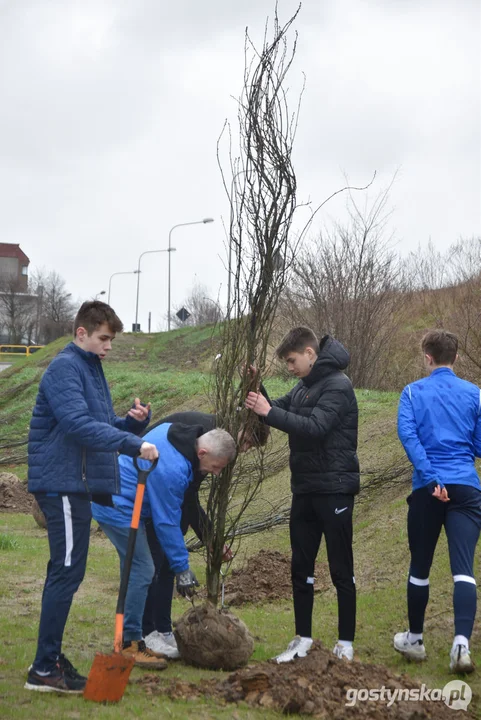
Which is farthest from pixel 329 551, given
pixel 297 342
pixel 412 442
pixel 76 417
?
pixel 76 417

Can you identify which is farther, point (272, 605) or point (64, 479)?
point (272, 605)

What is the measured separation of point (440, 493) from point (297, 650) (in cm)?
118

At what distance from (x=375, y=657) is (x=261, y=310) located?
7.37ft

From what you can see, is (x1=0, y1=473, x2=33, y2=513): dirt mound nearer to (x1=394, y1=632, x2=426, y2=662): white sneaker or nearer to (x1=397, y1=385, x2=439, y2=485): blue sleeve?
(x1=394, y1=632, x2=426, y2=662): white sneaker

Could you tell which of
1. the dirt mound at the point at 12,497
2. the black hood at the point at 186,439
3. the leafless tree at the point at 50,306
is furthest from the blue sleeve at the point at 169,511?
the leafless tree at the point at 50,306

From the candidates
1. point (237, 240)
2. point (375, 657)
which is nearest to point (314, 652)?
point (375, 657)

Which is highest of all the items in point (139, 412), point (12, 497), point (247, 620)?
point (139, 412)

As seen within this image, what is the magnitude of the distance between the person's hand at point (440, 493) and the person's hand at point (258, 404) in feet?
3.41

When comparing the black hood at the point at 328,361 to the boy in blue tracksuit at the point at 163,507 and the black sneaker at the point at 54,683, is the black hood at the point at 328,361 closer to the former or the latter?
the boy in blue tracksuit at the point at 163,507

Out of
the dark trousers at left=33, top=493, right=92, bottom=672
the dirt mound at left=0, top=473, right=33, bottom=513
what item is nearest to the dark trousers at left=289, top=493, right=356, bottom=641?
the dark trousers at left=33, top=493, right=92, bottom=672

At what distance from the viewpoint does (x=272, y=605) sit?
259 inches

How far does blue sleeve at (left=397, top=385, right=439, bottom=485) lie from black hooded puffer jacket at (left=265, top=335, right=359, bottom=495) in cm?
30

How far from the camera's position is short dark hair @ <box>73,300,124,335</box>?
426 cm

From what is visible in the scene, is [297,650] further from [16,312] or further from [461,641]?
[16,312]
